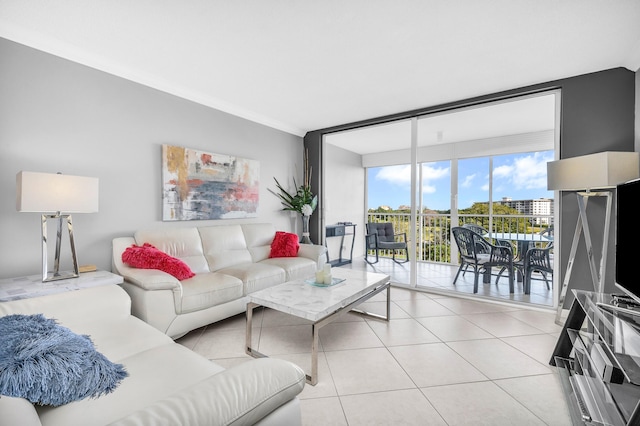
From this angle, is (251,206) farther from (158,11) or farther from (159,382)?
(159,382)

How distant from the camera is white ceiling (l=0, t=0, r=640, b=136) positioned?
190 cm

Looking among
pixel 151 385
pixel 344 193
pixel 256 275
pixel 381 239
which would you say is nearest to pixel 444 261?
pixel 381 239

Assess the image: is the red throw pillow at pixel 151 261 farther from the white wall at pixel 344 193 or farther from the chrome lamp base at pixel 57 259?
the white wall at pixel 344 193

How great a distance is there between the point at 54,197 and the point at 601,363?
357cm

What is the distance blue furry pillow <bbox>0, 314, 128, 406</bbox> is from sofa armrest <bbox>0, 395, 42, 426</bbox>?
0.15m

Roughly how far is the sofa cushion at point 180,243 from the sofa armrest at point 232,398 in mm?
2391

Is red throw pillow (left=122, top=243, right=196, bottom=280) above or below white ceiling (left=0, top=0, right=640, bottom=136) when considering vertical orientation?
below

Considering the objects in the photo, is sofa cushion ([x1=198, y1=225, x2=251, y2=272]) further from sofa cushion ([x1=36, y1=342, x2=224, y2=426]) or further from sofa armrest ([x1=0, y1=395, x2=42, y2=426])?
sofa armrest ([x1=0, y1=395, x2=42, y2=426])

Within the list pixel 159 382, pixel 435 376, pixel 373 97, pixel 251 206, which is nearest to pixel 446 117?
pixel 373 97

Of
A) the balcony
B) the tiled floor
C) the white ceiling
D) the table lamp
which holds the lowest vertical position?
the tiled floor

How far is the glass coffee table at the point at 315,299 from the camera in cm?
185

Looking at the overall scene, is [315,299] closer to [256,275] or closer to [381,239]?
[256,275]

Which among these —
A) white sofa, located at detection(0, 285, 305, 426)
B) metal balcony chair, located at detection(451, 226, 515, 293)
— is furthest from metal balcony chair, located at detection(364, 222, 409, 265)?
white sofa, located at detection(0, 285, 305, 426)

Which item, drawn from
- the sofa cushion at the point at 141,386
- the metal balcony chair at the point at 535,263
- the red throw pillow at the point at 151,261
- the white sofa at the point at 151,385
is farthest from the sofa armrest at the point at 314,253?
the metal balcony chair at the point at 535,263
